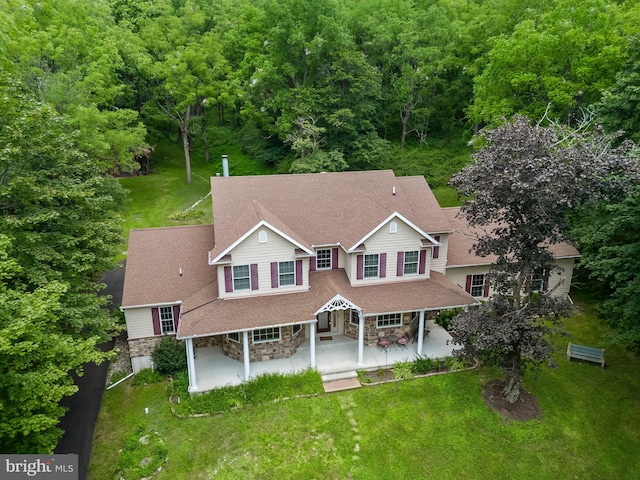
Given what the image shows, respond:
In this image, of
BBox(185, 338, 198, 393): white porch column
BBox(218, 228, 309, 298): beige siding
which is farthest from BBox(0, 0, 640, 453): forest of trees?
BBox(218, 228, 309, 298): beige siding

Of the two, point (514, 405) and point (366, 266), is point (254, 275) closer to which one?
point (366, 266)

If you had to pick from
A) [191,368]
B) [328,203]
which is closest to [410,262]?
[328,203]

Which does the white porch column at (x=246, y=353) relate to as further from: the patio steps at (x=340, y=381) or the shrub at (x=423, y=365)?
the shrub at (x=423, y=365)

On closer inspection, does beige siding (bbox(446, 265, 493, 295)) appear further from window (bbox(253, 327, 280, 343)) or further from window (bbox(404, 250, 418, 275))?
window (bbox(253, 327, 280, 343))

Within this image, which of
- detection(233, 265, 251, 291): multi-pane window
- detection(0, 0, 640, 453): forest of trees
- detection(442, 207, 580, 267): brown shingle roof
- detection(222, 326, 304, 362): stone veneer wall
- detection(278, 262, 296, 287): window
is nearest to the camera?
detection(0, 0, 640, 453): forest of trees

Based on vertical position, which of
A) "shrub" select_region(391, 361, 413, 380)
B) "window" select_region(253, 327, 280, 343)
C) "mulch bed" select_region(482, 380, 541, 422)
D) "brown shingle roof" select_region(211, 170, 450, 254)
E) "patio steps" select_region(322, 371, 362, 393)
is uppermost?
"brown shingle roof" select_region(211, 170, 450, 254)

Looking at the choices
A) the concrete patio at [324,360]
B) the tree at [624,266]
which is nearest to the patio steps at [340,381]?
the concrete patio at [324,360]
